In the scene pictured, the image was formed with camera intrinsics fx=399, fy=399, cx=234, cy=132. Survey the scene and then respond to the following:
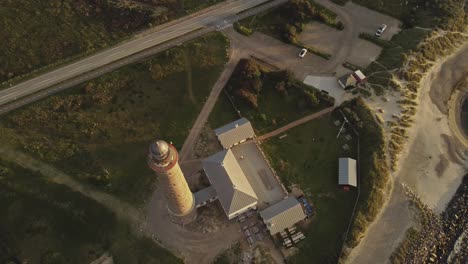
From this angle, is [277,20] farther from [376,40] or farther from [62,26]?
[62,26]

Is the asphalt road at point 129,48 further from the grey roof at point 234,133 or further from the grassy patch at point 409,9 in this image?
the grey roof at point 234,133

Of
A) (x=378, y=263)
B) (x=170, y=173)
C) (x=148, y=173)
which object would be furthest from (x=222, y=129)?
(x=378, y=263)

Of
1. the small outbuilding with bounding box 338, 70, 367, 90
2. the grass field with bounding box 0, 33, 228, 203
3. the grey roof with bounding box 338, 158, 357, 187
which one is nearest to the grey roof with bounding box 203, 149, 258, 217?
the grass field with bounding box 0, 33, 228, 203

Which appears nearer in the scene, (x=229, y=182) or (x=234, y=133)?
(x=229, y=182)

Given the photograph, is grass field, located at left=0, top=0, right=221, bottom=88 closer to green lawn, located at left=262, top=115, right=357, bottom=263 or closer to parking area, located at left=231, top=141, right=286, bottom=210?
parking area, located at left=231, top=141, right=286, bottom=210

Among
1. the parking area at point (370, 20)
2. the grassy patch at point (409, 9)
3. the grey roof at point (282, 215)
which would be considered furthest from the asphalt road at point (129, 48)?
the grey roof at point (282, 215)

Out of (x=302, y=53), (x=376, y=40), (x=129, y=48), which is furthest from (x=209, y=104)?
(x=376, y=40)
